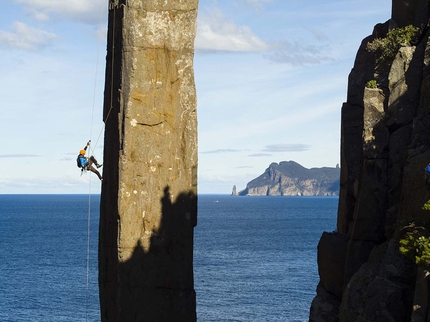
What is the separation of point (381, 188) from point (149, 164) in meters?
7.01

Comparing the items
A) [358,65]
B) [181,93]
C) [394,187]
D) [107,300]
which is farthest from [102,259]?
[358,65]

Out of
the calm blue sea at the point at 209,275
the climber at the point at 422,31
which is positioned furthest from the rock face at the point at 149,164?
the calm blue sea at the point at 209,275

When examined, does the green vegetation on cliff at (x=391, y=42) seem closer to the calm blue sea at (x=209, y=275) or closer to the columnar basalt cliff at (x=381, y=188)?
the columnar basalt cliff at (x=381, y=188)

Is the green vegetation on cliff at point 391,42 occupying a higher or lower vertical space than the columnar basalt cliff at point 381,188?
higher

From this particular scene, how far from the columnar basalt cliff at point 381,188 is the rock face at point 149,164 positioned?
484 cm

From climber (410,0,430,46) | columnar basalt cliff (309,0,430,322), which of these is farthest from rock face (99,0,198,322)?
climber (410,0,430,46)

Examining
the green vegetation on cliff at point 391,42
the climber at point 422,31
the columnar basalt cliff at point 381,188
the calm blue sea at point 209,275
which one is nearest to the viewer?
the columnar basalt cliff at point 381,188

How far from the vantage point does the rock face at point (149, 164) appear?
68.2 ft

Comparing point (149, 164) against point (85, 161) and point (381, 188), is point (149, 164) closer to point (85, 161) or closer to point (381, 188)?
point (85, 161)

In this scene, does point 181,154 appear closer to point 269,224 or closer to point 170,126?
point 170,126

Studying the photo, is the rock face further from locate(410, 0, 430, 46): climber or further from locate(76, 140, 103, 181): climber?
locate(410, 0, 430, 46): climber

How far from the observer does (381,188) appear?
2309 cm

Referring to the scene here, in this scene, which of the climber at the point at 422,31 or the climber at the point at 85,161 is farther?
the climber at the point at 422,31

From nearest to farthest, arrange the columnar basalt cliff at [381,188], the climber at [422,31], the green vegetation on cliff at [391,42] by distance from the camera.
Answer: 1. the columnar basalt cliff at [381,188]
2. the climber at [422,31]
3. the green vegetation on cliff at [391,42]
